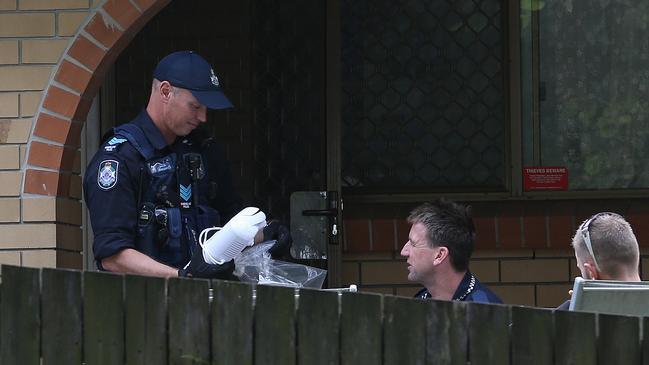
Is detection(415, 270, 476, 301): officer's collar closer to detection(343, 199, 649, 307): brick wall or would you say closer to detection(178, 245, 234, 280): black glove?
detection(178, 245, 234, 280): black glove

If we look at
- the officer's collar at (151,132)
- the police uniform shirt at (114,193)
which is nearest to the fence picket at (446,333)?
the police uniform shirt at (114,193)

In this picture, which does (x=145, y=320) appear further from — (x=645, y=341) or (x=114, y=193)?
(x=645, y=341)

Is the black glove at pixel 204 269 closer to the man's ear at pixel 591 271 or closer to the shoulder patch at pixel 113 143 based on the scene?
the shoulder patch at pixel 113 143

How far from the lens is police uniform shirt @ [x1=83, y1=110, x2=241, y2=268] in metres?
4.45

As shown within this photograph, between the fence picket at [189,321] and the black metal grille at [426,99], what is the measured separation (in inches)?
145

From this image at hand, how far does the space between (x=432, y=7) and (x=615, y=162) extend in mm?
1252

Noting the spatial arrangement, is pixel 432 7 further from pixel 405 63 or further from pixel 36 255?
pixel 36 255

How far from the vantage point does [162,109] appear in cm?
464

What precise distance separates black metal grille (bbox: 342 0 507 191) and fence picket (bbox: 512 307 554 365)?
4.01 m

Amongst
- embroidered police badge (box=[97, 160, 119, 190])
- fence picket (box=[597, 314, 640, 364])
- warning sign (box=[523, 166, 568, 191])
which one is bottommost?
fence picket (box=[597, 314, 640, 364])

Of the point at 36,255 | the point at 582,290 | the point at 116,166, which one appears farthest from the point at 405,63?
the point at 582,290

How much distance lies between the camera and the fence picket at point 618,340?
3.16m

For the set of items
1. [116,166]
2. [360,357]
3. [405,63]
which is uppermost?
[405,63]

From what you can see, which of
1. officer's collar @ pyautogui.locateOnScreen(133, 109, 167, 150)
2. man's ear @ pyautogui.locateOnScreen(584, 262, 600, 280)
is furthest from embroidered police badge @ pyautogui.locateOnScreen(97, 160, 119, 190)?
man's ear @ pyautogui.locateOnScreen(584, 262, 600, 280)
